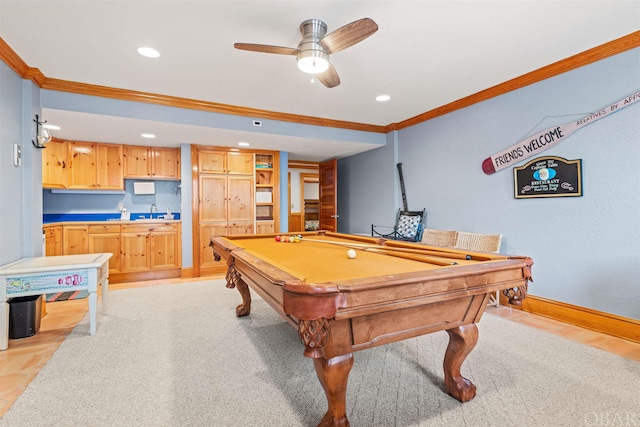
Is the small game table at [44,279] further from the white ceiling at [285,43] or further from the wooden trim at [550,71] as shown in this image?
the wooden trim at [550,71]

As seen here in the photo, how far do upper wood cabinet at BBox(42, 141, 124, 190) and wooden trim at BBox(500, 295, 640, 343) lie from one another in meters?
5.84

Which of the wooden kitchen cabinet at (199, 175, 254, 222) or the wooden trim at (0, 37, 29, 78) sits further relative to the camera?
the wooden kitchen cabinet at (199, 175, 254, 222)

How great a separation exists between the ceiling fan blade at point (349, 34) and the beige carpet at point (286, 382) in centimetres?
218

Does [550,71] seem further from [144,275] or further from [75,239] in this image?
[75,239]

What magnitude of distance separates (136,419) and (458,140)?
415 cm

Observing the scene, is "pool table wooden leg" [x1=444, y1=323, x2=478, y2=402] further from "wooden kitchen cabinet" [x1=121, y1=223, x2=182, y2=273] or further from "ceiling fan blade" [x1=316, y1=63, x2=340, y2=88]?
"wooden kitchen cabinet" [x1=121, y1=223, x2=182, y2=273]

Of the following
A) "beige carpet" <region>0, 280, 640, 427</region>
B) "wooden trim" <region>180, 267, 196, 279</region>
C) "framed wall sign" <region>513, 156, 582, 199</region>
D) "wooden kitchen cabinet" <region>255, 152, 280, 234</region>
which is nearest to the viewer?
"beige carpet" <region>0, 280, 640, 427</region>

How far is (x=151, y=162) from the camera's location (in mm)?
5051

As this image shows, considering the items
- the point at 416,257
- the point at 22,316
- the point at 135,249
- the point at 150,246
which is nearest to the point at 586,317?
the point at 416,257

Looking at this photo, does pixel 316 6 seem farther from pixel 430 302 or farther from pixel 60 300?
pixel 60 300

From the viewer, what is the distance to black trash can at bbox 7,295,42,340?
2.53m

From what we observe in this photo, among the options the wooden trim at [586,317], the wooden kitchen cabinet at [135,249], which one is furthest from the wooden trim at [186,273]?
the wooden trim at [586,317]

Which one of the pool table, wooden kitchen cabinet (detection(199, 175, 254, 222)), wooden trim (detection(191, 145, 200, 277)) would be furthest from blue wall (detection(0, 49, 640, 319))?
the pool table

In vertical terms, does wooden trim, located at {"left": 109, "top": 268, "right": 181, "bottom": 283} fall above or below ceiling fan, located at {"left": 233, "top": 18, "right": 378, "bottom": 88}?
below
